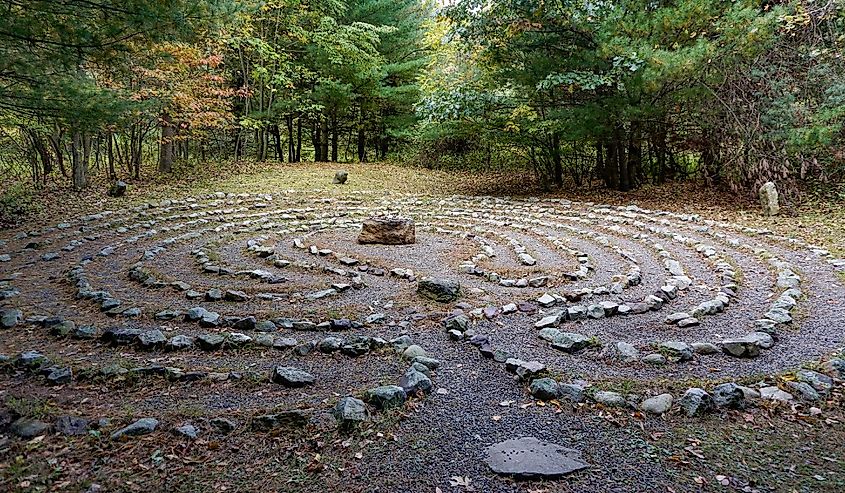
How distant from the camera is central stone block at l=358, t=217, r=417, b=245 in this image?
7.91 meters

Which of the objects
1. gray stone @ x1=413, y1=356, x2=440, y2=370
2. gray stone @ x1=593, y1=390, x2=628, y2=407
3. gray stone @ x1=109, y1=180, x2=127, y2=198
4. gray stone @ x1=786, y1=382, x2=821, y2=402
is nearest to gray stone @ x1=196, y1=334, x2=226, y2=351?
gray stone @ x1=413, y1=356, x2=440, y2=370

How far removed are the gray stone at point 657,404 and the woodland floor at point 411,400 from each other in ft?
0.26

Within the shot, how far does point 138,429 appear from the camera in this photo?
285 centimetres

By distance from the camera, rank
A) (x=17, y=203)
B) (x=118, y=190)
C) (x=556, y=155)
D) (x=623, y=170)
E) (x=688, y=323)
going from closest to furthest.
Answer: (x=688, y=323), (x=17, y=203), (x=118, y=190), (x=623, y=170), (x=556, y=155)

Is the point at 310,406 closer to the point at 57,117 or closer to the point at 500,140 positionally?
the point at 57,117

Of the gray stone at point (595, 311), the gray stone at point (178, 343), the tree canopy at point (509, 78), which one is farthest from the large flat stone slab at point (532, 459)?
the tree canopy at point (509, 78)

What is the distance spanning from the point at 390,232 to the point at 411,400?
→ 4802 millimetres

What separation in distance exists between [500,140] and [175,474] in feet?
38.4

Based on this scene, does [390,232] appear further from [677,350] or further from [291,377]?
[677,350]

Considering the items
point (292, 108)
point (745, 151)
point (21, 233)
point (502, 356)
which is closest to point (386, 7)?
point (292, 108)

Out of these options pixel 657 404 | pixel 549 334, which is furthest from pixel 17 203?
pixel 657 404

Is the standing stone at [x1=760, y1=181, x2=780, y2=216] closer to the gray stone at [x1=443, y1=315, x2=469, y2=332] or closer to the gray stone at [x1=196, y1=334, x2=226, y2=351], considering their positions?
the gray stone at [x1=443, y1=315, x2=469, y2=332]

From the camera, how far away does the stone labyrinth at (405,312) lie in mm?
3457

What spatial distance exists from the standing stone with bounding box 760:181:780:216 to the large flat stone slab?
8.45m
